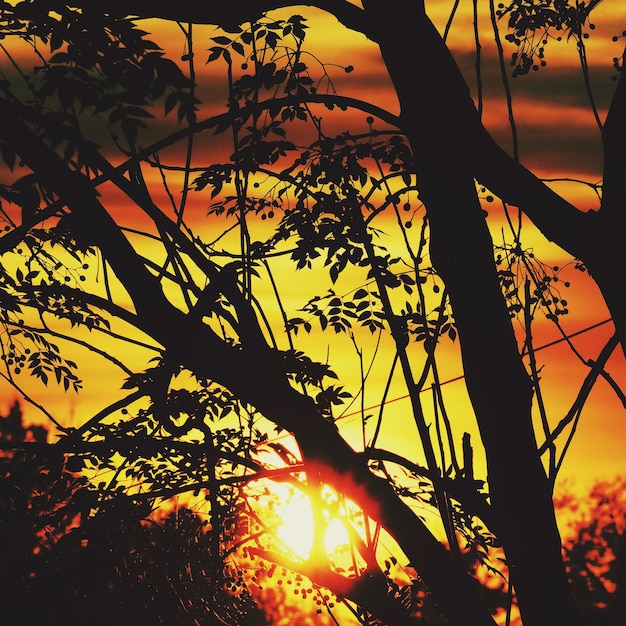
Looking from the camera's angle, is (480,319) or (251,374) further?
(480,319)

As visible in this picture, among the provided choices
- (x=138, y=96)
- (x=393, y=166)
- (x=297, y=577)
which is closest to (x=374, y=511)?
(x=393, y=166)

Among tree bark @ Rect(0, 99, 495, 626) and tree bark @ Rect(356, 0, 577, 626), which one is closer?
tree bark @ Rect(0, 99, 495, 626)

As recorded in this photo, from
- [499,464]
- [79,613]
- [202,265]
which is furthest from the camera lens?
[79,613]

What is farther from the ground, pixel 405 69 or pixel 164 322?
pixel 405 69

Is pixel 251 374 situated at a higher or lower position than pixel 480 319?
lower

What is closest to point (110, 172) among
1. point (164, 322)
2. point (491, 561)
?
point (164, 322)

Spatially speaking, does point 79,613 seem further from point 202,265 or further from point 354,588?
point 202,265

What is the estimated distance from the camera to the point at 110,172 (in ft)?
14.4

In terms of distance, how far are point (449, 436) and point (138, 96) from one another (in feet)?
9.16

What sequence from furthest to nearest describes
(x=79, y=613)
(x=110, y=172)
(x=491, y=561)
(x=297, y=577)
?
1. (x=297, y=577)
2. (x=491, y=561)
3. (x=79, y=613)
4. (x=110, y=172)

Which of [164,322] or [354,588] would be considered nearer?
[164,322]

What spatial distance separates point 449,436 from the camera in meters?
5.12

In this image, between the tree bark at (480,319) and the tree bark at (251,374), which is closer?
the tree bark at (251,374)

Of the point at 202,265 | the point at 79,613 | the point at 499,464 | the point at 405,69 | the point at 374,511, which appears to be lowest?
the point at 79,613
